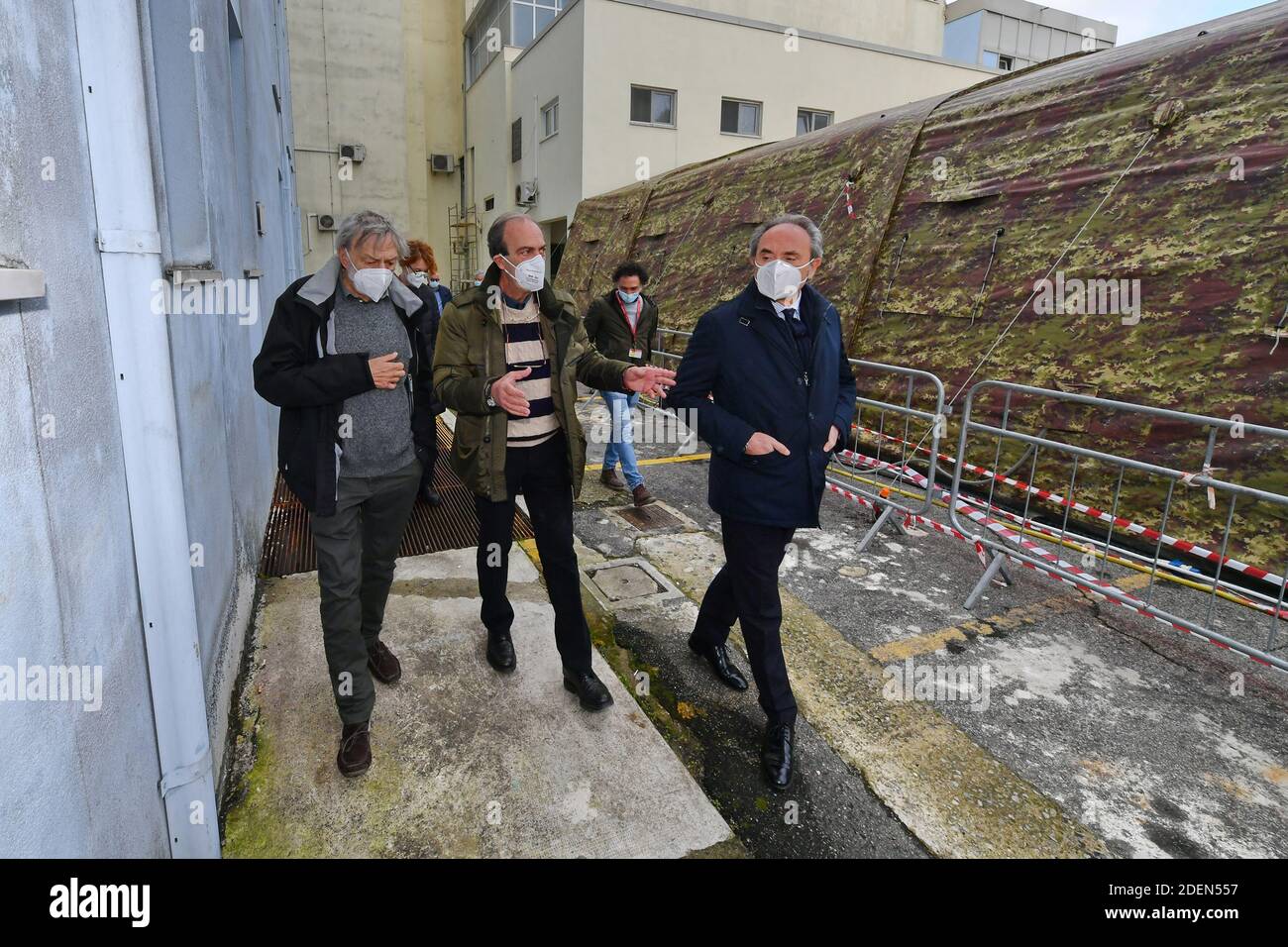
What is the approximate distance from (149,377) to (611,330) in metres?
4.36

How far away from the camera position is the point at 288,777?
2551mm

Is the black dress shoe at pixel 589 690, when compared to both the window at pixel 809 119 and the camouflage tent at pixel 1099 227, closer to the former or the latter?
the camouflage tent at pixel 1099 227

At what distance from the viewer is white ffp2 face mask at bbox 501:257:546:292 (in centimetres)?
272

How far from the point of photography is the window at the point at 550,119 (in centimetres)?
1777

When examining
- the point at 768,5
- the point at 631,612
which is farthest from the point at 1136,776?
the point at 768,5

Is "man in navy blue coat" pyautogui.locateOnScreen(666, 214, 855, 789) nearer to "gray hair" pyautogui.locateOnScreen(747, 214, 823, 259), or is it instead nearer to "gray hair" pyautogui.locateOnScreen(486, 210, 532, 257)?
"gray hair" pyautogui.locateOnScreen(747, 214, 823, 259)

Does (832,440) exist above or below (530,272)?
below

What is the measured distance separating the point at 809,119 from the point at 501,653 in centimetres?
1967

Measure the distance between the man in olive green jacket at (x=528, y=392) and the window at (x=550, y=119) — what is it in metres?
16.8

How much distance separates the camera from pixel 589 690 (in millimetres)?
2986

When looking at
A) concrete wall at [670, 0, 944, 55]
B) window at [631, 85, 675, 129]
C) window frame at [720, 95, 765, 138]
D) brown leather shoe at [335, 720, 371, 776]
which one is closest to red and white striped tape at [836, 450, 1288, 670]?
brown leather shoe at [335, 720, 371, 776]

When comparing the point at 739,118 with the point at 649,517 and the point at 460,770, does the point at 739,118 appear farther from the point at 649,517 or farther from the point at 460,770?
the point at 460,770

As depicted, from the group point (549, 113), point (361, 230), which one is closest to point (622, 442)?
point (361, 230)

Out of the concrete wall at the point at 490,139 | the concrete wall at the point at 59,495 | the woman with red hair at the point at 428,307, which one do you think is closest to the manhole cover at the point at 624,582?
the woman with red hair at the point at 428,307
